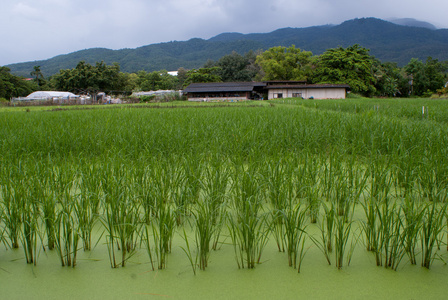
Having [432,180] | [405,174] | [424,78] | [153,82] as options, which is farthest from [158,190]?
[153,82]

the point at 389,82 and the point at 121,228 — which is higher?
the point at 389,82

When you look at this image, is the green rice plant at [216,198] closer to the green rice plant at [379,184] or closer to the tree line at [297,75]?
the green rice plant at [379,184]

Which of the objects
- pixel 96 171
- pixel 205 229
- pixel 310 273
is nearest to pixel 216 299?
pixel 205 229

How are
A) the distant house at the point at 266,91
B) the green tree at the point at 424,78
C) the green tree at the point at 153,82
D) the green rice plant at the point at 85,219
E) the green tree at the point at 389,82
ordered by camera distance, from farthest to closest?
the green tree at the point at 153,82 < the green tree at the point at 424,78 < the green tree at the point at 389,82 < the distant house at the point at 266,91 < the green rice plant at the point at 85,219

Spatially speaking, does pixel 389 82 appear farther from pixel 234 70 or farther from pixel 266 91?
pixel 234 70

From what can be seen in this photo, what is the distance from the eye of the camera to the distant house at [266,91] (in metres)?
32.1

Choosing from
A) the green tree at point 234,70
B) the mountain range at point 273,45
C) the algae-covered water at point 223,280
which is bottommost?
the algae-covered water at point 223,280

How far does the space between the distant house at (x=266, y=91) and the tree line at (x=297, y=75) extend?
10.9 ft

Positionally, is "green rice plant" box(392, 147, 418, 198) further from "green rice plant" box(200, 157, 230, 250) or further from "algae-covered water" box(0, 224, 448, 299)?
"green rice plant" box(200, 157, 230, 250)

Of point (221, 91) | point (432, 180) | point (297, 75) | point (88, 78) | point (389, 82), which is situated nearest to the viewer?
point (432, 180)

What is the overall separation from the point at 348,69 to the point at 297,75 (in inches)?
216

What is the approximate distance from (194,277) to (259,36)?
18615 cm

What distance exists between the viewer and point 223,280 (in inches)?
71.1

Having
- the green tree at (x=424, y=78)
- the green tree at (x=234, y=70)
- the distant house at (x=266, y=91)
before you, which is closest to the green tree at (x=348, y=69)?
the distant house at (x=266, y=91)
